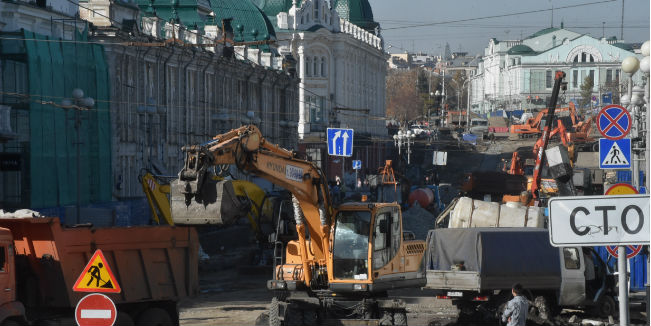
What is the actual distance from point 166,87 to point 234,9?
25758mm

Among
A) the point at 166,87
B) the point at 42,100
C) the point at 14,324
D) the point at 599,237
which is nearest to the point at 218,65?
the point at 166,87

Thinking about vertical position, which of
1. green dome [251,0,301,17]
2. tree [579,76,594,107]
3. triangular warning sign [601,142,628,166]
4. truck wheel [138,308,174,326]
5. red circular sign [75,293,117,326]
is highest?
green dome [251,0,301,17]

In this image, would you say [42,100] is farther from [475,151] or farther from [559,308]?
[475,151]

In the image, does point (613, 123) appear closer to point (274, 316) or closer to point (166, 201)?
point (274, 316)

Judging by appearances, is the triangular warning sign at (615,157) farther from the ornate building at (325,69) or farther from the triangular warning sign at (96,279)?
the ornate building at (325,69)

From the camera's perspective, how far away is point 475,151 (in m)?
103

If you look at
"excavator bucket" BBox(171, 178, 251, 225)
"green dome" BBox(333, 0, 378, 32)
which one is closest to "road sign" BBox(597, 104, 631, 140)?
"excavator bucket" BBox(171, 178, 251, 225)

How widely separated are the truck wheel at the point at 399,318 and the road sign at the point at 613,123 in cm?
543

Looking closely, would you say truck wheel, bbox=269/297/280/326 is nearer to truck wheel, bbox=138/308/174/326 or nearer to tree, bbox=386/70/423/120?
truck wheel, bbox=138/308/174/326

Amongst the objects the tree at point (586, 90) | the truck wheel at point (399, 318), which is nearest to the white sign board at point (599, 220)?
the truck wheel at point (399, 318)

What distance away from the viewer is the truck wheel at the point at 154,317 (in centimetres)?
1997

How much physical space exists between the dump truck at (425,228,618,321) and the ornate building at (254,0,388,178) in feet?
200

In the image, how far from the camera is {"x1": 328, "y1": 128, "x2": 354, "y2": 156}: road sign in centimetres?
4316

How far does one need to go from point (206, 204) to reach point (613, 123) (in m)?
8.69
